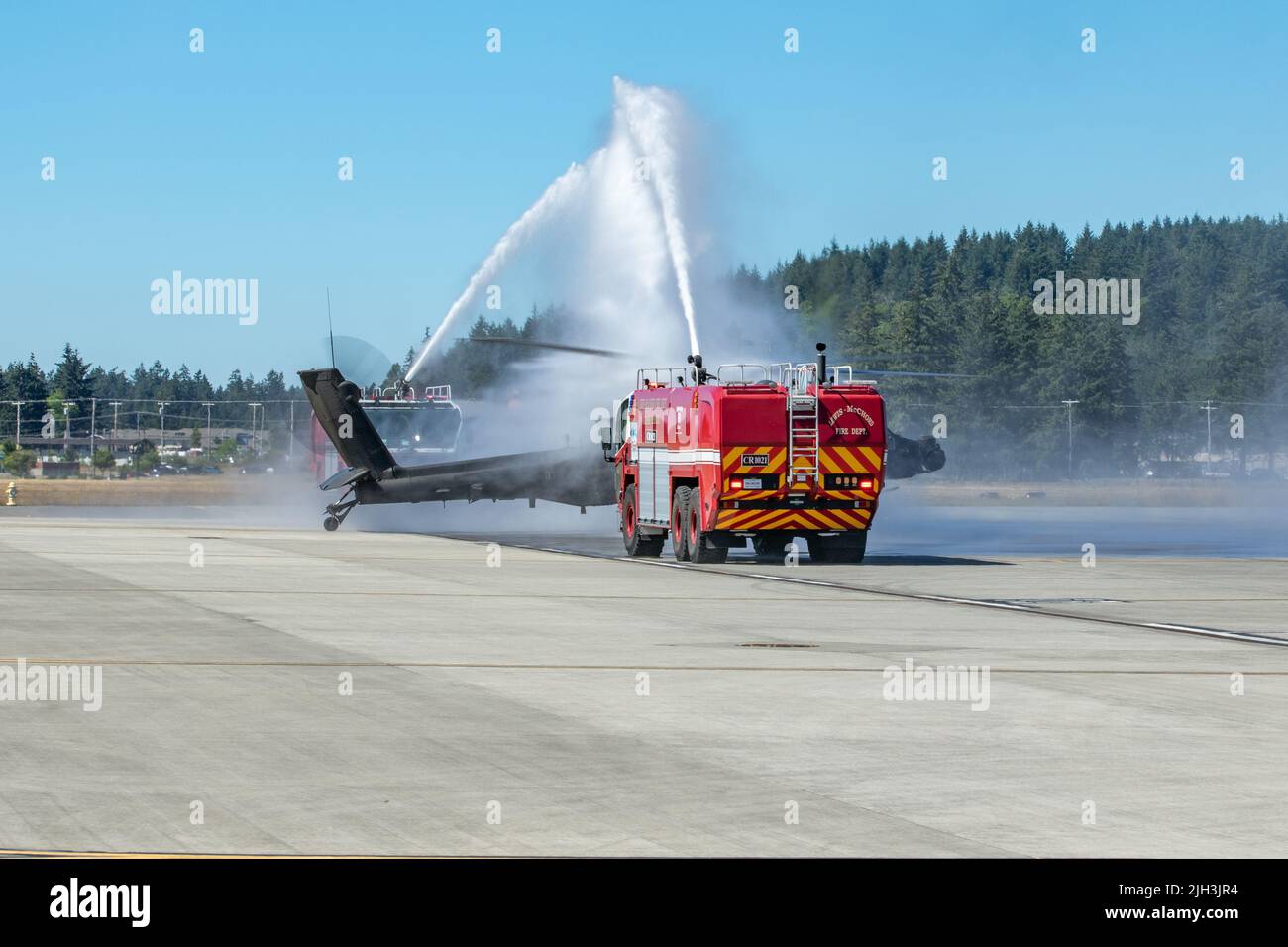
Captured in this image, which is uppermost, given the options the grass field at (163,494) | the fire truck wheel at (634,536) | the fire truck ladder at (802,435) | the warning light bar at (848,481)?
the fire truck ladder at (802,435)

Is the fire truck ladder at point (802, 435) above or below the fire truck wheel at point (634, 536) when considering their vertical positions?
above

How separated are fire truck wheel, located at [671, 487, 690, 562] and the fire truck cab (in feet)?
0.06

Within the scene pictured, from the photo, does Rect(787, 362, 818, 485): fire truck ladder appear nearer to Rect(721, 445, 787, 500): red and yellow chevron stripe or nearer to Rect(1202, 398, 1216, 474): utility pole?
Rect(721, 445, 787, 500): red and yellow chevron stripe

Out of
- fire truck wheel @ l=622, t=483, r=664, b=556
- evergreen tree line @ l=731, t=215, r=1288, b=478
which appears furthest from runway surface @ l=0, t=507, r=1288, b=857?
evergreen tree line @ l=731, t=215, r=1288, b=478

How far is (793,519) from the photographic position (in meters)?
33.4

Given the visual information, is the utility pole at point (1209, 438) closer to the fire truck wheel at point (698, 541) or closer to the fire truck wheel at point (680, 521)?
the fire truck wheel at point (680, 521)

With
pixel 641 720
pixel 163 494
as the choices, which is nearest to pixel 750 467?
pixel 641 720

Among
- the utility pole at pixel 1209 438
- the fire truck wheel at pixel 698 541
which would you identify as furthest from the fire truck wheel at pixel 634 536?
the utility pole at pixel 1209 438

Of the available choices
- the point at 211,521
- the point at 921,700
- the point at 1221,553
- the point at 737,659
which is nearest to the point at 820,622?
the point at 737,659

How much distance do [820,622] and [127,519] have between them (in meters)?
42.2

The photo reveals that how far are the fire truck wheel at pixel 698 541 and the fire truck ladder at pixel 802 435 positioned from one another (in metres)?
1.95

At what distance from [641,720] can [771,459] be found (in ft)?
64.4

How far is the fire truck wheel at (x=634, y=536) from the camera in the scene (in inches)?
1492
